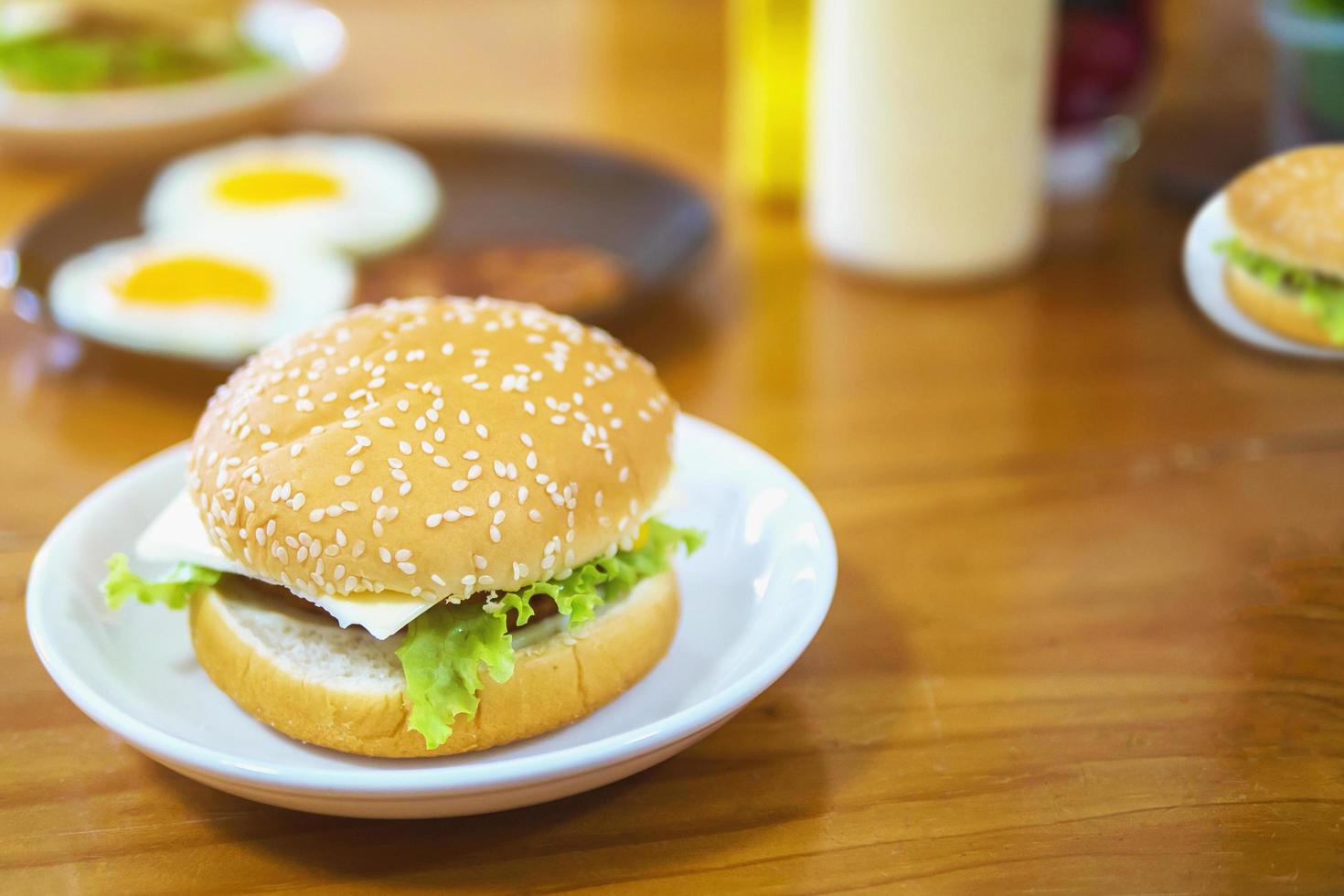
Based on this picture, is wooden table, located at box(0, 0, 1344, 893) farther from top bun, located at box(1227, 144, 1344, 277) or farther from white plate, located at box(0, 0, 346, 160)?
white plate, located at box(0, 0, 346, 160)

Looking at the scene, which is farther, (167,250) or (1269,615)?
(167,250)

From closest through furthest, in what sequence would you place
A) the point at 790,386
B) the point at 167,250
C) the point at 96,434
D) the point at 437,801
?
the point at 437,801 < the point at 96,434 < the point at 790,386 < the point at 167,250

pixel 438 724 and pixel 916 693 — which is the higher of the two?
pixel 438 724

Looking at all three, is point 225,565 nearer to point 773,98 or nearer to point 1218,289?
point 1218,289

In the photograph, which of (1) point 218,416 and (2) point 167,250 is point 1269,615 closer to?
(1) point 218,416

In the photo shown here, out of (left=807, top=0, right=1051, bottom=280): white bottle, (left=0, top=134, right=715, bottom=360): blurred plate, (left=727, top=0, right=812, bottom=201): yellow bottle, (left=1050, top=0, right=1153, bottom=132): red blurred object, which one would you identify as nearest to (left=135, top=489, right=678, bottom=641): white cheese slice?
(left=0, top=134, right=715, bottom=360): blurred plate

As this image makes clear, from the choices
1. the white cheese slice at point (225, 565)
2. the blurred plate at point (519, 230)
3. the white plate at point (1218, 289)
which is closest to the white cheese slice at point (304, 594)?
the white cheese slice at point (225, 565)

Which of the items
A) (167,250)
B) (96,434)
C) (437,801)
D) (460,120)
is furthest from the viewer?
(460,120)

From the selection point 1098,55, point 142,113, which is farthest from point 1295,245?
point 142,113

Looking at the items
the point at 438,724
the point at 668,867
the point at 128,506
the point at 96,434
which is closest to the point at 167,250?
the point at 96,434
